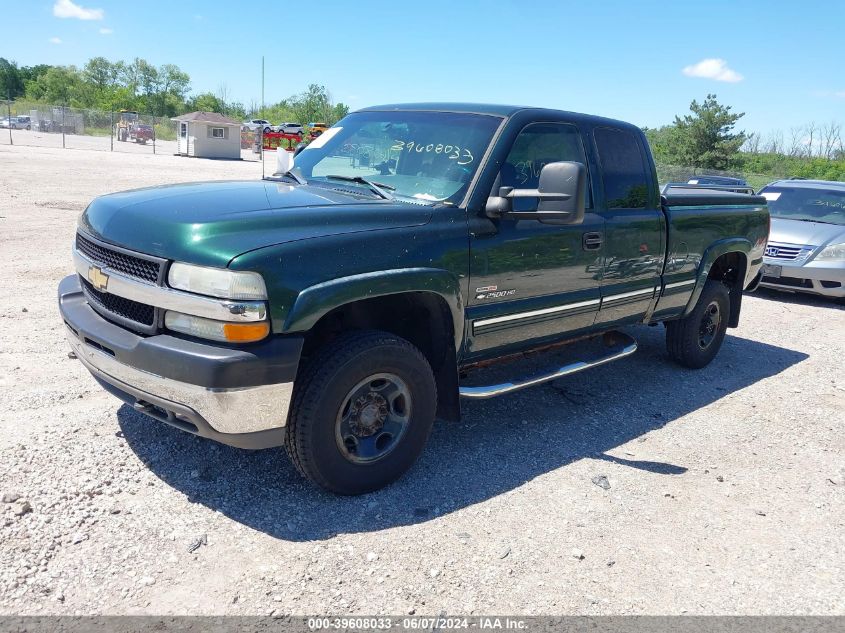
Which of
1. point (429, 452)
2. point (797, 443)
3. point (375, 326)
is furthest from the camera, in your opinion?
point (797, 443)

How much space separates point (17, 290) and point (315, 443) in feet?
16.1

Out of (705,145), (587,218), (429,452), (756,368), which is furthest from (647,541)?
(705,145)

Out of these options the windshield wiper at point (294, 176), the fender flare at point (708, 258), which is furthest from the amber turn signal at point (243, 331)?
the fender flare at point (708, 258)

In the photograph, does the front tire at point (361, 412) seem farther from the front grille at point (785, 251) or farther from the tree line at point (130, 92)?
the tree line at point (130, 92)

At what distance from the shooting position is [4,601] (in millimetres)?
2580

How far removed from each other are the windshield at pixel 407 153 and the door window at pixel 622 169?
1.07 m

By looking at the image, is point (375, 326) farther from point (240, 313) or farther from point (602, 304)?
point (602, 304)

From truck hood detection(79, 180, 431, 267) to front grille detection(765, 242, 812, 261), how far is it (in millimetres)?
8025

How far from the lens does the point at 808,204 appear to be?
35.8ft

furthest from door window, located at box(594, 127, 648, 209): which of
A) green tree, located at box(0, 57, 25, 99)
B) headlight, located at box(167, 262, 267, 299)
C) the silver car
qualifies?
green tree, located at box(0, 57, 25, 99)

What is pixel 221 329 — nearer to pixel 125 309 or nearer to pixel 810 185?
pixel 125 309

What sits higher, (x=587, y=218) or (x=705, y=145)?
(x=705, y=145)

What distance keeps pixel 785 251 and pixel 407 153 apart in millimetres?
7706

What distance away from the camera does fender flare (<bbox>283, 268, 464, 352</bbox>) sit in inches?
118
